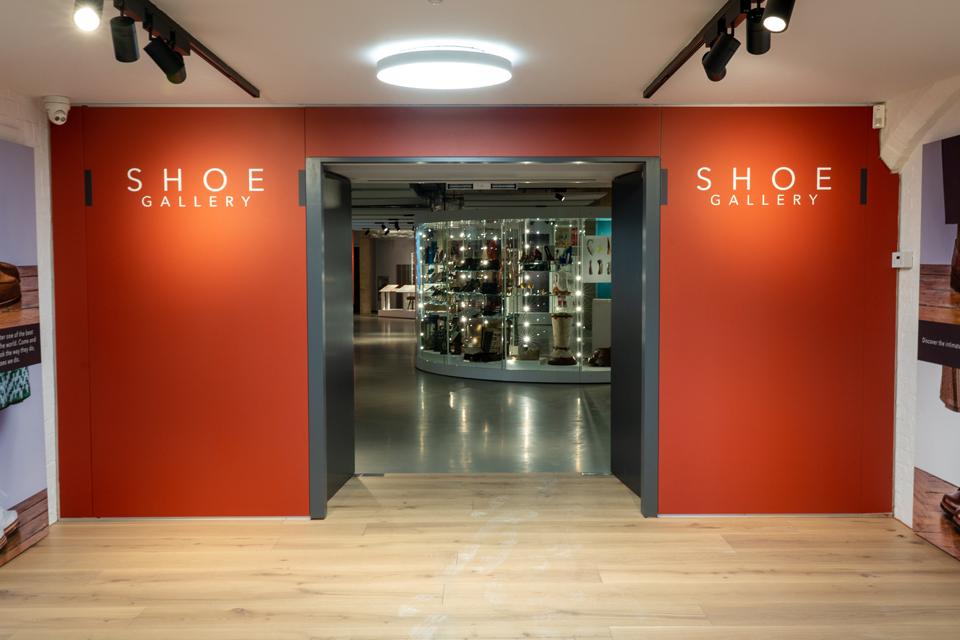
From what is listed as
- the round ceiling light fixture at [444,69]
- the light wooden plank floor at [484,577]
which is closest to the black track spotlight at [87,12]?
the round ceiling light fixture at [444,69]

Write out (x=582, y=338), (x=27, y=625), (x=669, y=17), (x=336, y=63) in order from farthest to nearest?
(x=582, y=338) → (x=336, y=63) → (x=27, y=625) → (x=669, y=17)

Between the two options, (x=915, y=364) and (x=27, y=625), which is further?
(x=915, y=364)

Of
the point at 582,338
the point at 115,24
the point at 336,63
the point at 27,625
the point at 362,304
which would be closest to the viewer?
the point at 115,24

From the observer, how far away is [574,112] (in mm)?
4832

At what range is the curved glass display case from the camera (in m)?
10.8

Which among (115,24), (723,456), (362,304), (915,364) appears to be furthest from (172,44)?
(362,304)

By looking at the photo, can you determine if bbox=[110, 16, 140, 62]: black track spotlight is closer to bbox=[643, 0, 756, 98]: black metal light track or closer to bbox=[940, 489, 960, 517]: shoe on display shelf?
bbox=[643, 0, 756, 98]: black metal light track

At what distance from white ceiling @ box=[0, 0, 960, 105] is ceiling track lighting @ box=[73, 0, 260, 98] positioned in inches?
2.5

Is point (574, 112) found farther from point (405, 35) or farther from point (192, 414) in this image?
point (192, 414)

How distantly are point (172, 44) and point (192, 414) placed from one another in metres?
2.48

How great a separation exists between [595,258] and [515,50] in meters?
7.40

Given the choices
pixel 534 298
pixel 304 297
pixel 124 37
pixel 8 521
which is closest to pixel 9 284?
pixel 8 521

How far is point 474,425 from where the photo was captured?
7.80m

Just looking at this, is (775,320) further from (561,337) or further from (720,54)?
(561,337)
